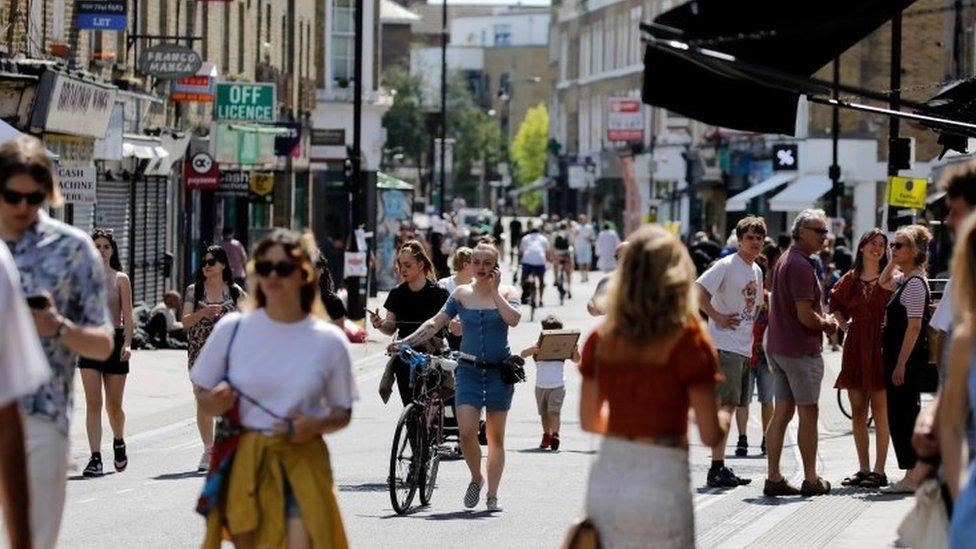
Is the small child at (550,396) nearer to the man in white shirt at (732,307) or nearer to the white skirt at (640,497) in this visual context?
the man in white shirt at (732,307)

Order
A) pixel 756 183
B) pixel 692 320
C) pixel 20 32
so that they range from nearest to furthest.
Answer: pixel 692 320 → pixel 20 32 → pixel 756 183

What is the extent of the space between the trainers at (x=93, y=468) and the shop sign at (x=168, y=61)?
1968cm

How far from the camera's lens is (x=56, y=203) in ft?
29.2

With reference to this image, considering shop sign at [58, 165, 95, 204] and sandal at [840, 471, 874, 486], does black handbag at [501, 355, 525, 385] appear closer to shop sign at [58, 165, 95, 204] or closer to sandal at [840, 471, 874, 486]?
sandal at [840, 471, 874, 486]

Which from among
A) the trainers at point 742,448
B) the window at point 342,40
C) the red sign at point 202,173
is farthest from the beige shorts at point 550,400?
the window at point 342,40

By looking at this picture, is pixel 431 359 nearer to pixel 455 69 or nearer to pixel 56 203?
pixel 56 203

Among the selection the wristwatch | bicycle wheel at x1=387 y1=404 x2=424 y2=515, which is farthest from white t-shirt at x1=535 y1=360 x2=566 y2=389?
the wristwatch

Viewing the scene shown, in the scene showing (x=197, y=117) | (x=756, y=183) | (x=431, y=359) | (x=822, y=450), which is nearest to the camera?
(x=431, y=359)

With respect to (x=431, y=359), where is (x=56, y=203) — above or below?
above

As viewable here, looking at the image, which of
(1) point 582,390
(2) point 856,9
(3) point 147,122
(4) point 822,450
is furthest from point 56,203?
(3) point 147,122

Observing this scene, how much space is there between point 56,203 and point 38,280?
0.95 ft

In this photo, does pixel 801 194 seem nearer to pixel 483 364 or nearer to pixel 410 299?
pixel 410 299

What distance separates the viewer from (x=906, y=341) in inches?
634

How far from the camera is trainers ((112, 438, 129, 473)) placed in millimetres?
17922
